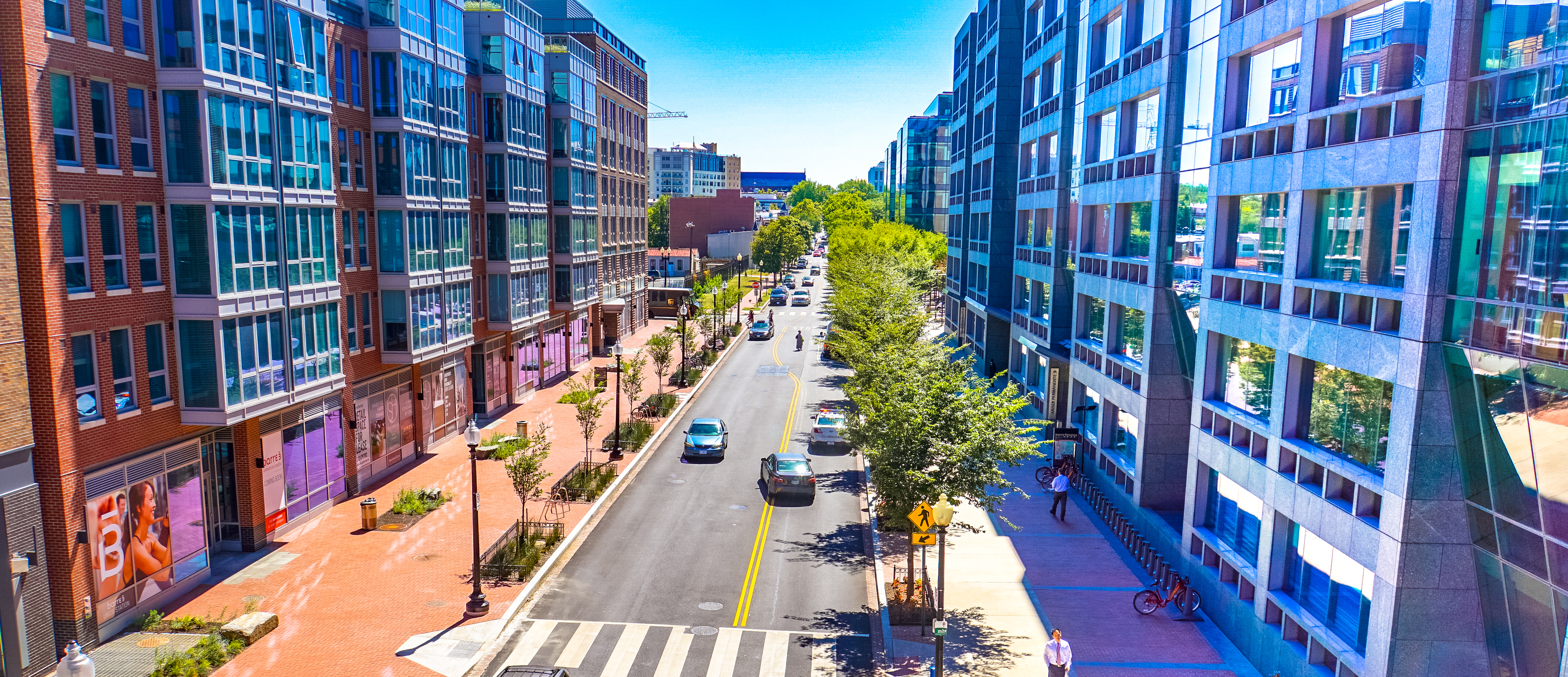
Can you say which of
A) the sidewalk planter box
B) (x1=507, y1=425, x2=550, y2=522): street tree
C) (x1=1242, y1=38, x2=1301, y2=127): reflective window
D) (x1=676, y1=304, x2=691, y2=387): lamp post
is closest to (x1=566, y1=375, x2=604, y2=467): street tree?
the sidewalk planter box

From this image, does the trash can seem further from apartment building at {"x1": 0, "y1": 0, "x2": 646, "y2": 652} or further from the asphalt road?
the asphalt road

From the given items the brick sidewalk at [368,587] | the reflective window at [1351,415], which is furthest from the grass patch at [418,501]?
the reflective window at [1351,415]

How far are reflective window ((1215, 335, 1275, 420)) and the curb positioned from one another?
972 centimetres

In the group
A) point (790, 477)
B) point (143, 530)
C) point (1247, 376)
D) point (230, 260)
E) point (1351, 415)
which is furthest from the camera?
point (790, 477)

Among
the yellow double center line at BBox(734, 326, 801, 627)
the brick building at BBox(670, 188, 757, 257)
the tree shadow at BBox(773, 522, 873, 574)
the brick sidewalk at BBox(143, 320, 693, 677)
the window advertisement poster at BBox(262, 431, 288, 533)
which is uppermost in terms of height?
the brick building at BBox(670, 188, 757, 257)

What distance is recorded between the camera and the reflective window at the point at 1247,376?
19688 millimetres

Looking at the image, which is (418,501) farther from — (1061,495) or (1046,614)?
(1061,495)

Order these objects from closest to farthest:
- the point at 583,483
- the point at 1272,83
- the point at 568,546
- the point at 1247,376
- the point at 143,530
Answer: the point at 1272,83 < the point at 143,530 < the point at 1247,376 < the point at 568,546 < the point at 583,483

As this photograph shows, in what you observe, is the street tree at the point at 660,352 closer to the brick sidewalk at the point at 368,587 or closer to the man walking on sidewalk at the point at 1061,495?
the brick sidewalk at the point at 368,587

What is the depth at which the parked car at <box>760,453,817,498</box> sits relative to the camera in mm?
30266

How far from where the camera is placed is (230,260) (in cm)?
2177

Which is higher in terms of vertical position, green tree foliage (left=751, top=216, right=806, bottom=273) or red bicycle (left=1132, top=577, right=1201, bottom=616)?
green tree foliage (left=751, top=216, right=806, bottom=273)

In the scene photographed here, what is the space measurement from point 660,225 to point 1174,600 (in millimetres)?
137107

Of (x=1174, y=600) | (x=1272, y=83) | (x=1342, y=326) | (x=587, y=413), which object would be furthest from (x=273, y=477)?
(x=1272, y=83)
